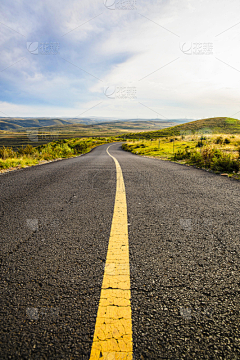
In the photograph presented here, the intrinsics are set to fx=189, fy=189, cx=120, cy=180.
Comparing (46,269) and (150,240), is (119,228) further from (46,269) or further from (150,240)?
(46,269)

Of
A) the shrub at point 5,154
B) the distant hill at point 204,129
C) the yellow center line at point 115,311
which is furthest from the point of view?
the distant hill at point 204,129

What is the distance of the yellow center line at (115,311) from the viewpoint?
86cm

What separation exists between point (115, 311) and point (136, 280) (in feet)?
0.88

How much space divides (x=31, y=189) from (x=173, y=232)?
10.4 ft

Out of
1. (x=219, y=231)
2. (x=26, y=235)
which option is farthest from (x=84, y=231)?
(x=219, y=231)

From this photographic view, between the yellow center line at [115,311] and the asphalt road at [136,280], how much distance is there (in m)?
0.04

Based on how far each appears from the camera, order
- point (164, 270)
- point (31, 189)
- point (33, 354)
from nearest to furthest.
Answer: point (33, 354)
point (164, 270)
point (31, 189)

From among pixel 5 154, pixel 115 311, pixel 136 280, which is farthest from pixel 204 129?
pixel 115 311

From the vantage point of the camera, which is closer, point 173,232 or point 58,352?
point 58,352

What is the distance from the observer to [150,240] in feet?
5.83

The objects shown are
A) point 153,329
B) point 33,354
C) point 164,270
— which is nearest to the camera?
point 33,354

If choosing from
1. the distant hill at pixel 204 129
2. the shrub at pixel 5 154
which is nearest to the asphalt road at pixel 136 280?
the shrub at pixel 5 154

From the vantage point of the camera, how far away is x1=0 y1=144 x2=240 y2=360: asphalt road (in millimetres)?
893

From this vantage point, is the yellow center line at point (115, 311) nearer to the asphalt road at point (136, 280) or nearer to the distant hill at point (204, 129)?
the asphalt road at point (136, 280)
